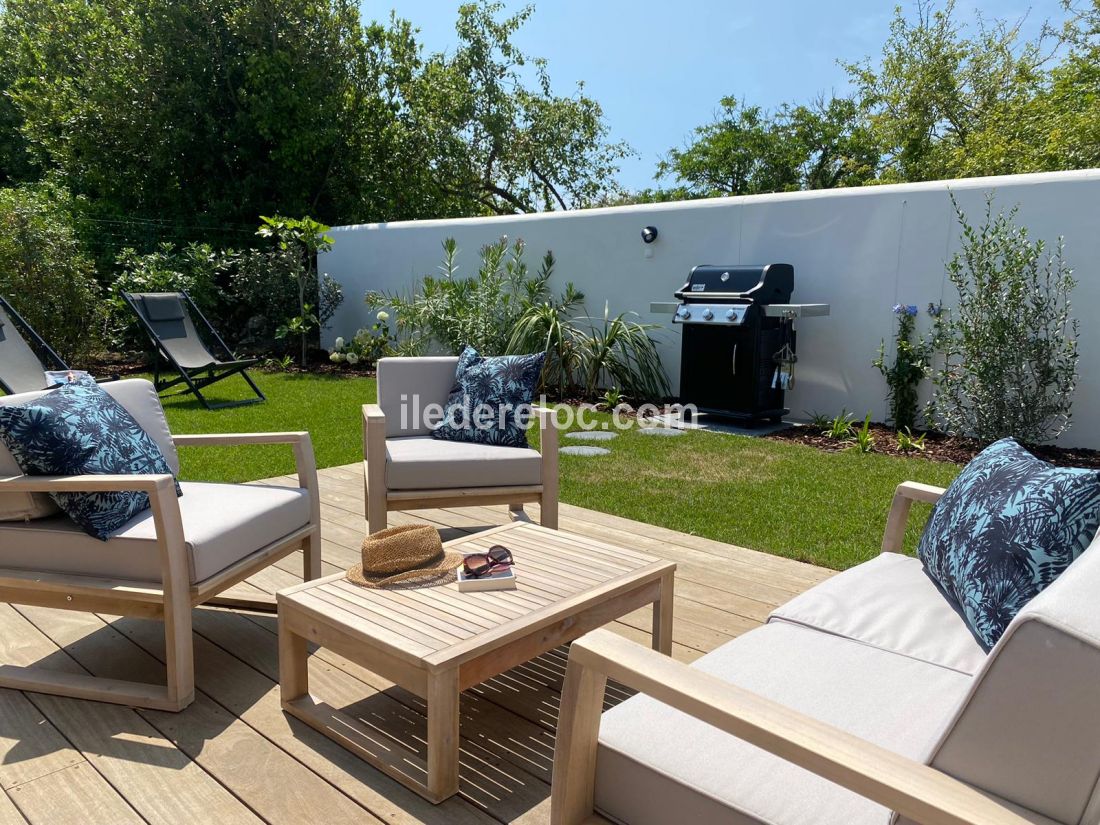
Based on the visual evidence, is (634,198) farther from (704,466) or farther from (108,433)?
(108,433)

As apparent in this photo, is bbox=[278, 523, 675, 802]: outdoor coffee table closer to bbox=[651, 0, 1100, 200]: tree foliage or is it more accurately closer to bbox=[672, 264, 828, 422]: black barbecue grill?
bbox=[672, 264, 828, 422]: black barbecue grill

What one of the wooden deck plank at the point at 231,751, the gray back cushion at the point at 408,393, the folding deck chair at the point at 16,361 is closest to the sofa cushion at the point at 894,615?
the wooden deck plank at the point at 231,751

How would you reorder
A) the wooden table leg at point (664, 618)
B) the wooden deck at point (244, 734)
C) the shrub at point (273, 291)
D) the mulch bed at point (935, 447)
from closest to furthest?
1. the wooden deck at point (244, 734)
2. the wooden table leg at point (664, 618)
3. the mulch bed at point (935, 447)
4. the shrub at point (273, 291)

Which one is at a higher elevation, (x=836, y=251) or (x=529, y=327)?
(x=836, y=251)

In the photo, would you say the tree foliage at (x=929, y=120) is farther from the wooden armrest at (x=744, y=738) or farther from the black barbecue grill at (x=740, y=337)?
the wooden armrest at (x=744, y=738)

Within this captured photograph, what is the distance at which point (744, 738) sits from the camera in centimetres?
110

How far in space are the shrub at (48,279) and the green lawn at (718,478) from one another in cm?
301

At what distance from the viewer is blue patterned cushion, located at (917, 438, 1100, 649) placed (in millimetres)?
1507

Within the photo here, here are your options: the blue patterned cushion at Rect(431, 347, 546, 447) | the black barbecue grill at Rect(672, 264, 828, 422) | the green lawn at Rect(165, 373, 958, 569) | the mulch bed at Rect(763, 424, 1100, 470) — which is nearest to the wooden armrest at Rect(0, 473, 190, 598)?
the blue patterned cushion at Rect(431, 347, 546, 447)

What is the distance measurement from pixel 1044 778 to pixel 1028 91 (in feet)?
56.0

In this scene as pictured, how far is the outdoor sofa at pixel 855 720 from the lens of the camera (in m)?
0.90

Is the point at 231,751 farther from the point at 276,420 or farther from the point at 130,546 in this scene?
the point at 276,420

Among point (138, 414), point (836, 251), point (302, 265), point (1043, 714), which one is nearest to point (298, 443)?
point (138, 414)

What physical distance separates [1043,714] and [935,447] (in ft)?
16.3
